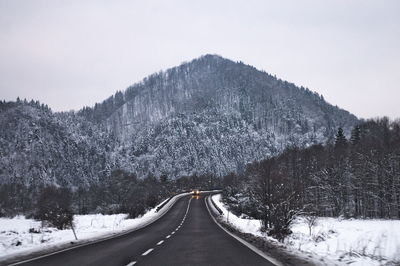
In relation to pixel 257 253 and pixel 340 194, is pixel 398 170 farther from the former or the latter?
pixel 257 253

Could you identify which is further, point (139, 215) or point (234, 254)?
point (139, 215)

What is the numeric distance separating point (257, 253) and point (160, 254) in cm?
305

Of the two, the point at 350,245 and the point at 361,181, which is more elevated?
the point at 361,181

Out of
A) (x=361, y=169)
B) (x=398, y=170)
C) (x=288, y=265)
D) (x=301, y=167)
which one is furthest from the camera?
(x=301, y=167)

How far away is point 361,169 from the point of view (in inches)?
2152

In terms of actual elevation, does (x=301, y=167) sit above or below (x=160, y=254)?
above

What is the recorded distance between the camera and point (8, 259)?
11.4 m

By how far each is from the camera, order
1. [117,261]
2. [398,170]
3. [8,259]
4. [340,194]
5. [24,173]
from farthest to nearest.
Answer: [24,173], [340,194], [398,170], [8,259], [117,261]

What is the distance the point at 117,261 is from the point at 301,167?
70.1 meters

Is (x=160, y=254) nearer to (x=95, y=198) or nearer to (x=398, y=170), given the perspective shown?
(x=398, y=170)

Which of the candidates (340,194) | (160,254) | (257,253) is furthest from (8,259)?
(340,194)

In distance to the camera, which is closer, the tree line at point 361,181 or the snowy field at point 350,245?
the snowy field at point 350,245

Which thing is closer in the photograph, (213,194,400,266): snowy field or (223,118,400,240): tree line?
(213,194,400,266): snowy field

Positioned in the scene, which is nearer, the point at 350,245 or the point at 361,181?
the point at 350,245
